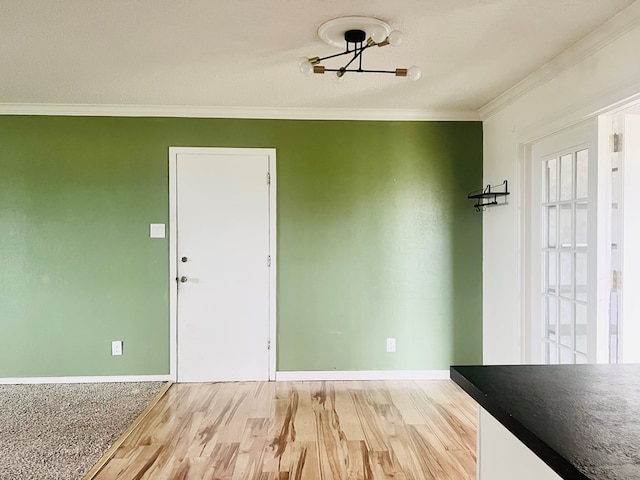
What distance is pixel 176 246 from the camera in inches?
130

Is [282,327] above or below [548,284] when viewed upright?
below

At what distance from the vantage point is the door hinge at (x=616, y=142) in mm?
2150

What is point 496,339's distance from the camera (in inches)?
128

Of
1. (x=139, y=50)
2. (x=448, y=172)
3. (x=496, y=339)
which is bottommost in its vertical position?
(x=496, y=339)

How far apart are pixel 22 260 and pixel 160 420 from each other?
185 cm

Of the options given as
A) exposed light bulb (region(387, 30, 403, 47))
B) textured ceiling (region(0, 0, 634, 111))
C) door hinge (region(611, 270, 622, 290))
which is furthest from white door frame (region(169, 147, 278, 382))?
door hinge (region(611, 270, 622, 290))

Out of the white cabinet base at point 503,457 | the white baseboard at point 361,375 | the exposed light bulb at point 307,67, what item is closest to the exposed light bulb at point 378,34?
the exposed light bulb at point 307,67

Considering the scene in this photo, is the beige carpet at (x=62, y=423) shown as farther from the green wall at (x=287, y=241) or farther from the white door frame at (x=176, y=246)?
the white door frame at (x=176, y=246)

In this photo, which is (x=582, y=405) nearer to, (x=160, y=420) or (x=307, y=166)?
(x=160, y=420)

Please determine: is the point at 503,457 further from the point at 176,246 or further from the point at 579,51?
the point at 176,246

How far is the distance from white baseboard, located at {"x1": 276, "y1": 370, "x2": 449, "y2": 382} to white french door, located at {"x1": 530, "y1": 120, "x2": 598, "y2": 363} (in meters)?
0.91

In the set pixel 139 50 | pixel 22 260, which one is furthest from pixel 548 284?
pixel 22 260

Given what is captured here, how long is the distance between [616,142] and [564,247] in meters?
0.68

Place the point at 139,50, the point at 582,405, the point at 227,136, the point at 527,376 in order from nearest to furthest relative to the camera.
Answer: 1. the point at 582,405
2. the point at 527,376
3. the point at 139,50
4. the point at 227,136
